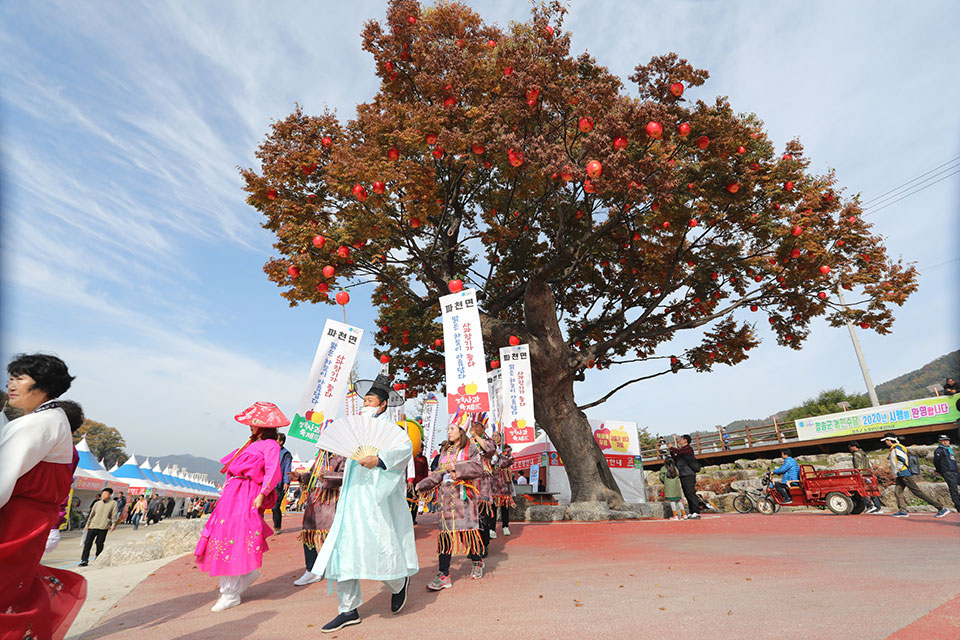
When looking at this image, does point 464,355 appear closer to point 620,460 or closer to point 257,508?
point 257,508

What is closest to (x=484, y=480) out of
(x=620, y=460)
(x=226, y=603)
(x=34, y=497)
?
(x=226, y=603)

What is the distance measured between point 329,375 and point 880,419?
62.4ft

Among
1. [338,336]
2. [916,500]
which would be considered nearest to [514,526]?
[338,336]

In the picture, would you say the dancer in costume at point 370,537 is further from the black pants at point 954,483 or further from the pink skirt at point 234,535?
the black pants at point 954,483

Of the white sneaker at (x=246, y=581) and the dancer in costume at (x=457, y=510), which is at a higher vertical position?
the dancer in costume at (x=457, y=510)

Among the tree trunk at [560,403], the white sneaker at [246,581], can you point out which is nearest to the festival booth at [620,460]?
the tree trunk at [560,403]

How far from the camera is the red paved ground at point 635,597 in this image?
3.18m

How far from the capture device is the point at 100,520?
868 cm

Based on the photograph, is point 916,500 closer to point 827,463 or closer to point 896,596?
point 827,463

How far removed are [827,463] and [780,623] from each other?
18.3m

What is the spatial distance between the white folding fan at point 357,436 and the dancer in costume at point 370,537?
7 cm

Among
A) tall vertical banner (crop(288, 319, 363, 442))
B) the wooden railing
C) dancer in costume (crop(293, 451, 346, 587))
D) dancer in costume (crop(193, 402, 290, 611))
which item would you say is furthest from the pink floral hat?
the wooden railing

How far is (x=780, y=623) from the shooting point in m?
3.12

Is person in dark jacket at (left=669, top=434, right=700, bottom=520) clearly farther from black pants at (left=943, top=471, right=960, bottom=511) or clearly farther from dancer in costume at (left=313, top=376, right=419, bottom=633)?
dancer in costume at (left=313, top=376, right=419, bottom=633)
